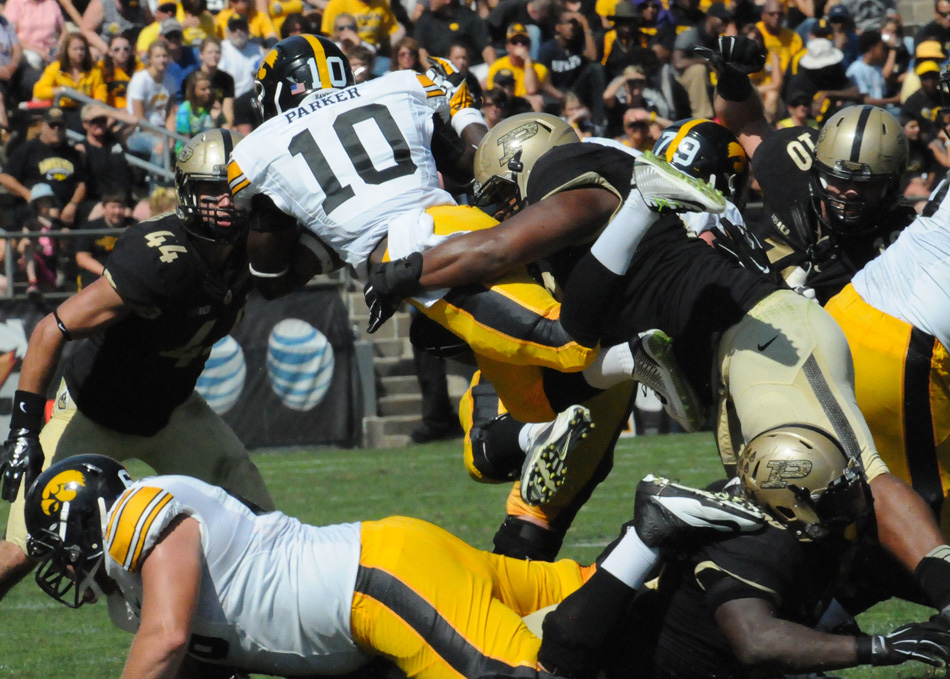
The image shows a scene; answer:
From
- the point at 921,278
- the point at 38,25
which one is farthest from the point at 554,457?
the point at 38,25

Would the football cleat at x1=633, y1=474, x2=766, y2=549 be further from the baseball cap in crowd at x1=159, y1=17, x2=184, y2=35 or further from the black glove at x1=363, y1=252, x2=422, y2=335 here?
the baseball cap in crowd at x1=159, y1=17, x2=184, y2=35

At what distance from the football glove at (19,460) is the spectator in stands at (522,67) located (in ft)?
25.4

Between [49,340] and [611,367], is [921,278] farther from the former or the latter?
[49,340]

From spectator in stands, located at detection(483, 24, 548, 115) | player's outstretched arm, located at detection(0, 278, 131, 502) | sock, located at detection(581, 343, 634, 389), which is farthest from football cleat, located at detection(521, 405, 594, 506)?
spectator in stands, located at detection(483, 24, 548, 115)

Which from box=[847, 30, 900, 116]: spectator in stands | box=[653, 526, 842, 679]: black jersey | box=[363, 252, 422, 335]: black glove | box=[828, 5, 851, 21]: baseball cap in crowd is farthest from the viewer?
box=[828, 5, 851, 21]: baseball cap in crowd

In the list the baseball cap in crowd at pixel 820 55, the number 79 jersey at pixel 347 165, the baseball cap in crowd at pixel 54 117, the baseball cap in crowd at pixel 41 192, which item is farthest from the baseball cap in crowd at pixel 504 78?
the number 79 jersey at pixel 347 165

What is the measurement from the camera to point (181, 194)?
5371 millimetres

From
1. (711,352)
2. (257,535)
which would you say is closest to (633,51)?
(711,352)

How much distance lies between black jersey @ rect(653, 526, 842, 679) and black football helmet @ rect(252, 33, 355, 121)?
2188mm

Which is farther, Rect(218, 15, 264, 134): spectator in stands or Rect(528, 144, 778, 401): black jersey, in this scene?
Rect(218, 15, 264, 134): spectator in stands

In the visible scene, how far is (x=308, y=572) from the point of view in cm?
380

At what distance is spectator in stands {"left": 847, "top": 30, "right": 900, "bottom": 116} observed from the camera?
13062 millimetres

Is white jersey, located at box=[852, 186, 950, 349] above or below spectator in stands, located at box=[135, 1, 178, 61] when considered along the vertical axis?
above

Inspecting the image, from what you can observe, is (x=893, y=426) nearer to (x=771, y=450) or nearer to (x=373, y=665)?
(x=771, y=450)
